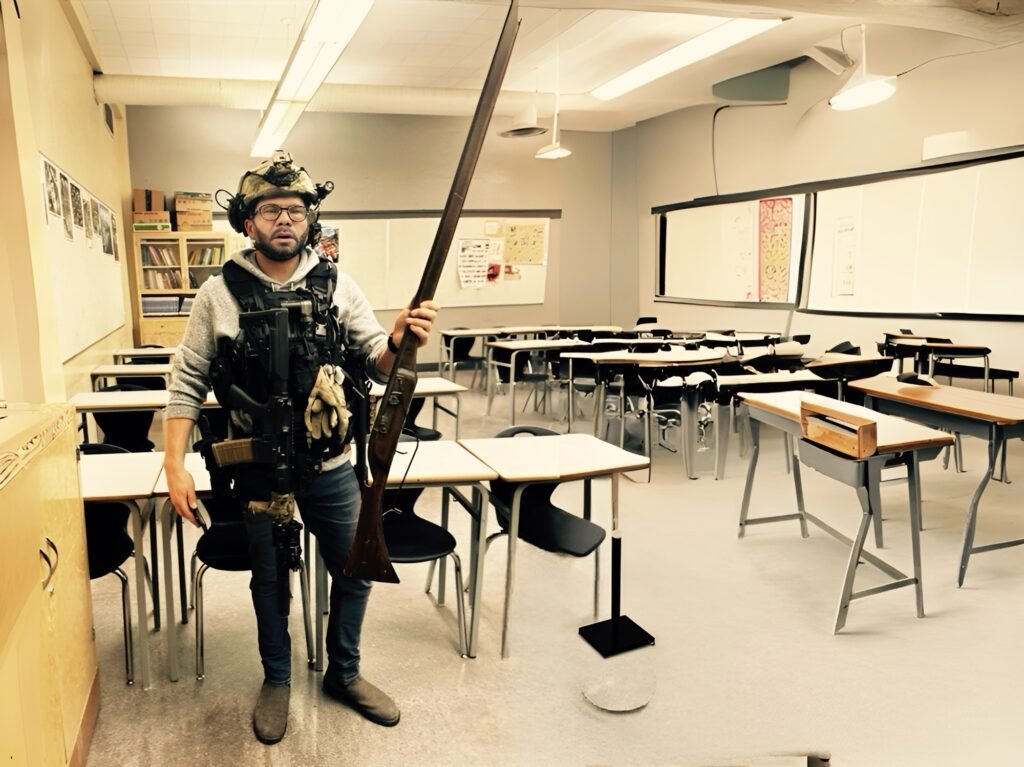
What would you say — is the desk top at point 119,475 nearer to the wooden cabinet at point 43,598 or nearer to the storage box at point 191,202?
the wooden cabinet at point 43,598

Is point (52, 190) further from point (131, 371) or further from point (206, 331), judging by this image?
point (206, 331)

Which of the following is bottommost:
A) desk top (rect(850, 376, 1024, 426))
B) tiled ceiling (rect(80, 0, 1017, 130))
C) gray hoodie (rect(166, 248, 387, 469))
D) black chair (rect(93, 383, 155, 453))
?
black chair (rect(93, 383, 155, 453))

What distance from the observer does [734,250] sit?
27.8 ft

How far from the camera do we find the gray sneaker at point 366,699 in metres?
2.08

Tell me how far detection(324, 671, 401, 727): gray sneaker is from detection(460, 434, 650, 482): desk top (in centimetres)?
74

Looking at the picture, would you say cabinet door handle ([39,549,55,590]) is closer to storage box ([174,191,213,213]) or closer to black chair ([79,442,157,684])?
black chair ([79,442,157,684])

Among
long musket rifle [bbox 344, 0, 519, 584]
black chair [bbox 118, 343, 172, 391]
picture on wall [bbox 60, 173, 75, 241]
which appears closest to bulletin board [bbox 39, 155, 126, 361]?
picture on wall [bbox 60, 173, 75, 241]

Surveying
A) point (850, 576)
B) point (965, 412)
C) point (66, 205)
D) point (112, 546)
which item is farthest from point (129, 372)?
point (965, 412)

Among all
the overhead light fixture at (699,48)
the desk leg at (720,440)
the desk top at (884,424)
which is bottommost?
the desk leg at (720,440)

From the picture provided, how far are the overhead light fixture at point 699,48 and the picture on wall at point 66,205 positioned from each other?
4.53 meters

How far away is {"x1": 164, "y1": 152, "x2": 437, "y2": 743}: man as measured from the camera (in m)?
1.81

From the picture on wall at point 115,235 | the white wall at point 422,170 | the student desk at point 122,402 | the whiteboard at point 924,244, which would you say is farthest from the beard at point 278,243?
the white wall at point 422,170

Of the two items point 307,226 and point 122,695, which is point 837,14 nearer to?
point 307,226

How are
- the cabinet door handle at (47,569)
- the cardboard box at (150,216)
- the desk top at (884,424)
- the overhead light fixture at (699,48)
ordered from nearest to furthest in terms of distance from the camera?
the cabinet door handle at (47,569) < the desk top at (884,424) < the overhead light fixture at (699,48) < the cardboard box at (150,216)
